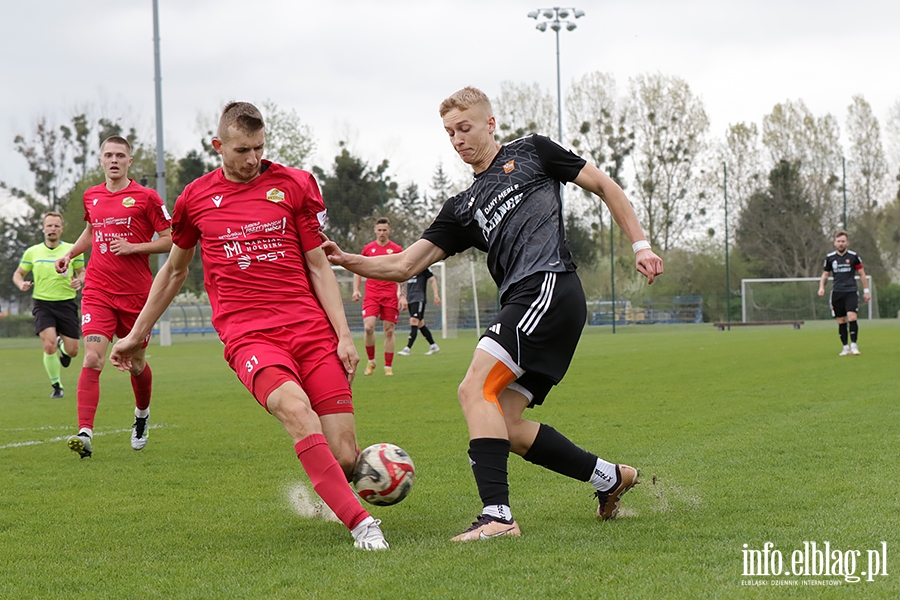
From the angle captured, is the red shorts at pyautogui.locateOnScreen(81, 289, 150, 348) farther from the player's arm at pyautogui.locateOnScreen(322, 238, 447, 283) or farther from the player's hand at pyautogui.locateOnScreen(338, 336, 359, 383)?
the player's hand at pyautogui.locateOnScreen(338, 336, 359, 383)

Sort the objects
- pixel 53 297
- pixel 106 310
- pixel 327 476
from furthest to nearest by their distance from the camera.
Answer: pixel 53 297 → pixel 106 310 → pixel 327 476

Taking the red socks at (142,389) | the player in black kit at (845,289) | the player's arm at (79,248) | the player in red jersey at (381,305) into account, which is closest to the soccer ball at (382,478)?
the red socks at (142,389)

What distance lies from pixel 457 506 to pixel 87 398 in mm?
3621

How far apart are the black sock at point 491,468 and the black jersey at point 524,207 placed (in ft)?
2.39

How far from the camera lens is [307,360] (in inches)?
183

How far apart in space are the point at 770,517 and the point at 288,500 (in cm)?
252

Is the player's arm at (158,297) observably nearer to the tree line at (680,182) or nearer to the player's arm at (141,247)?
the player's arm at (141,247)

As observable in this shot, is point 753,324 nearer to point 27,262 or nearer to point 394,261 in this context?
point 27,262

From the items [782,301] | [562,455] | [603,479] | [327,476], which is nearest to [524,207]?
[562,455]

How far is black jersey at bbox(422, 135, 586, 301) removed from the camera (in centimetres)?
456

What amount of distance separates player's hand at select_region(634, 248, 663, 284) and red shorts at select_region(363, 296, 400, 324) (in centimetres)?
1151

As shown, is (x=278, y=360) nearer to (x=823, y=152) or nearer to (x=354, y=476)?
(x=354, y=476)

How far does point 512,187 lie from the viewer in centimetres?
459

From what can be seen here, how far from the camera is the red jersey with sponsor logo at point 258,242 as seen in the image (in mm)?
4715
